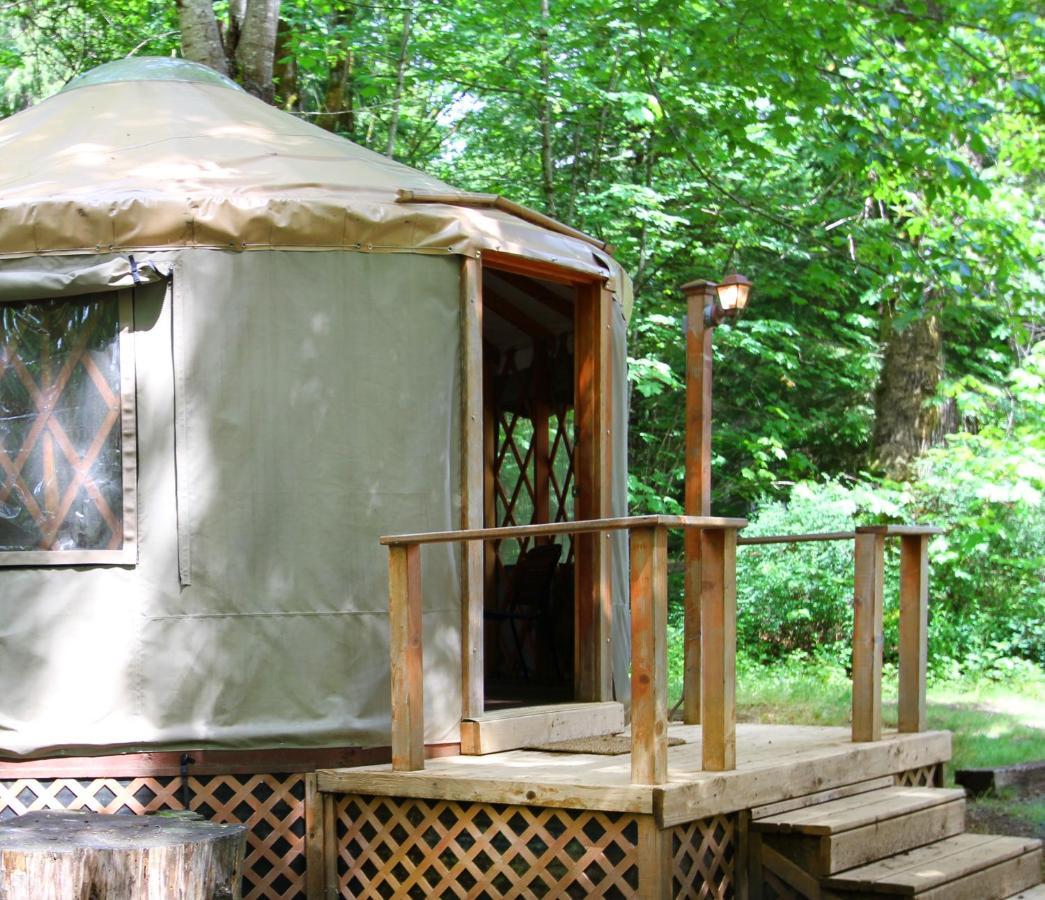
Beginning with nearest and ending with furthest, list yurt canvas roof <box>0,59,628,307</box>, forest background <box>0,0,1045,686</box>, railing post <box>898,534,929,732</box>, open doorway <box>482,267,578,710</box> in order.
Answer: yurt canvas roof <box>0,59,628,307</box>, railing post <box>898,534,929,732</box>, open doorway <box>482,267,578,710</box>, forest background <box>0,0,1045,686</box>

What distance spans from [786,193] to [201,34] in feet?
19.2

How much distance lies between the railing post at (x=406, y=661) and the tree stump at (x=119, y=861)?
76 centimetres

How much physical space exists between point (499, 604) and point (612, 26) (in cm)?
456

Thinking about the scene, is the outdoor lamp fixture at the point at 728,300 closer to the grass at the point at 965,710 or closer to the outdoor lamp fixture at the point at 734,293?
the outdoor lamp fixture at the point at 734,293

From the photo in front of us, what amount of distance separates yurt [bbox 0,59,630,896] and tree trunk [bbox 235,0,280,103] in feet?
8.67

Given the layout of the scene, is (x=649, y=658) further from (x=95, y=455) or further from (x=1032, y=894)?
(x=95, y=455)

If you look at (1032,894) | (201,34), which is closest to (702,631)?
(1032,894)

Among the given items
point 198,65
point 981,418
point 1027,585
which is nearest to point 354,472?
point 198,65

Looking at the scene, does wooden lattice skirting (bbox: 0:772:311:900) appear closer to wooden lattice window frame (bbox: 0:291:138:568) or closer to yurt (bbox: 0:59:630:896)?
yurt (bbox: 0:59:630:896)

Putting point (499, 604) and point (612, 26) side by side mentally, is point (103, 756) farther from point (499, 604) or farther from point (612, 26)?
point (612, 26)

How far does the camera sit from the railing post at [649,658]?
3496mm

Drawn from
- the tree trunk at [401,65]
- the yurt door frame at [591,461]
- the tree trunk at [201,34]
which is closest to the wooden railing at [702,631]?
the yurt door frame at [591,461]

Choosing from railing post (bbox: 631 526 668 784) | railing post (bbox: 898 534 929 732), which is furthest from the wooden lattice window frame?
railing post (bbox: 898 534 929 732)

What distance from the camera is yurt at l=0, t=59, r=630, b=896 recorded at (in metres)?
4.22
